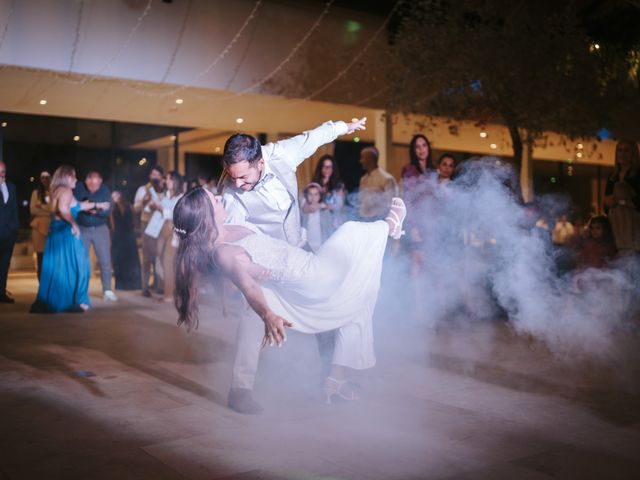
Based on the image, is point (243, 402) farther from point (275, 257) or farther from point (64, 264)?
point (64, 264)

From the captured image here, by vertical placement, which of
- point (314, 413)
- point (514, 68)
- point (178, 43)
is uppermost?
point (178, 43)

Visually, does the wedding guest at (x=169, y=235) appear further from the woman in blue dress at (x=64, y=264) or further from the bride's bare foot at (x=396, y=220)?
the bride's bare foot at (x=396, y=220)

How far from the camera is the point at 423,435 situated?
3.59 m

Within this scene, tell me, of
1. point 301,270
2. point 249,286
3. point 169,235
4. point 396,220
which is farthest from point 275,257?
point 169,235

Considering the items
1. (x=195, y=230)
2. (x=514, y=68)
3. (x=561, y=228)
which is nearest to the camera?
(x=195, y=230)

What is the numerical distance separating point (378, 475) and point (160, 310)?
623 cm

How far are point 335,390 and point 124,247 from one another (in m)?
8.11

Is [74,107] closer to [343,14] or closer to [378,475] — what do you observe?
[343,14]

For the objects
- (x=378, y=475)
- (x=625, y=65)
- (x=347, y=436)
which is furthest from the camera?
(x=625, y=65)

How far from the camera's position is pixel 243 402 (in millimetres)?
4066

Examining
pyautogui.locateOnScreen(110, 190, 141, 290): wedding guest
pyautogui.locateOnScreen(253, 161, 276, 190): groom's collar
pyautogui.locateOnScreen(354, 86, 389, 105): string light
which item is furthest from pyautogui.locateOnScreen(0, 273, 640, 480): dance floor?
pyautogui.locateOnScreen(354, 86, 389, 105): string light

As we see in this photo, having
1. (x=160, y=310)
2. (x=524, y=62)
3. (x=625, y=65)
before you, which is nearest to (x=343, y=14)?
(x=524, y=62)

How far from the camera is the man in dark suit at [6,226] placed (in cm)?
929

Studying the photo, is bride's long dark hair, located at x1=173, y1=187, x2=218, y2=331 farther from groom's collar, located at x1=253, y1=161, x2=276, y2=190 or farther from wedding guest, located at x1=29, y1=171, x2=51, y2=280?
wedding guest, located at x1=29, y1=171, x2=51, y2=280
